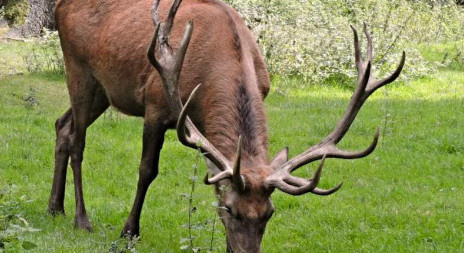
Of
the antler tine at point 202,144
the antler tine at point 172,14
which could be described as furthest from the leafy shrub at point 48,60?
the antler tine at point 202,144

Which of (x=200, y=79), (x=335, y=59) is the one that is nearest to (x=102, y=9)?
(x=200, y=79)

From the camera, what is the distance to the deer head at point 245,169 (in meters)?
5.83

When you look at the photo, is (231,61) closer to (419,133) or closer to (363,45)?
(419,133)

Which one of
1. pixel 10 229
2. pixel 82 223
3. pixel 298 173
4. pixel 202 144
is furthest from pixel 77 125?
pixel 10 229

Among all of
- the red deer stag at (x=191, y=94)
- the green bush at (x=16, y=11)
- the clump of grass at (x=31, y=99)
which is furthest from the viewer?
the green bush at (x=16, y=11)

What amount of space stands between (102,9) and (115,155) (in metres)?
2.80

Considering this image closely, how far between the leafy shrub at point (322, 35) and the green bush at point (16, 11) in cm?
380

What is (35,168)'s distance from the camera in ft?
32.0

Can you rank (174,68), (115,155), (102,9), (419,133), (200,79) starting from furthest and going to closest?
(419,133), (115,155), (102,9), (200,79), (174,68)

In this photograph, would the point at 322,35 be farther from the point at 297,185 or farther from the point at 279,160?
the point at 297,185

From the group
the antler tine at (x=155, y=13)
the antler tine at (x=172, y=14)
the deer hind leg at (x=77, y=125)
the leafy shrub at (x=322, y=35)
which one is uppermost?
the antler tine at (x=172, y=14)

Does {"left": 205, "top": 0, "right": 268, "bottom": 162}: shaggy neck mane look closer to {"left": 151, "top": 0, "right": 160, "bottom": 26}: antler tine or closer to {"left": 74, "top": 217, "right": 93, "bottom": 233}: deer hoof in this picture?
{"left": 151, "top": 0, "right": 160, "bottom": 26}: antler tine

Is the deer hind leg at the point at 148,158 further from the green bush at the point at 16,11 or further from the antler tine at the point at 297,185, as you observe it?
the green bush at the point at 16,11

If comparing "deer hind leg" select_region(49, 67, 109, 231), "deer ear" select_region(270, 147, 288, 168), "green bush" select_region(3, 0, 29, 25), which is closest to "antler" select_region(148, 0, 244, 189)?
"deer ear" select_region(270, 147, 288, 168)
